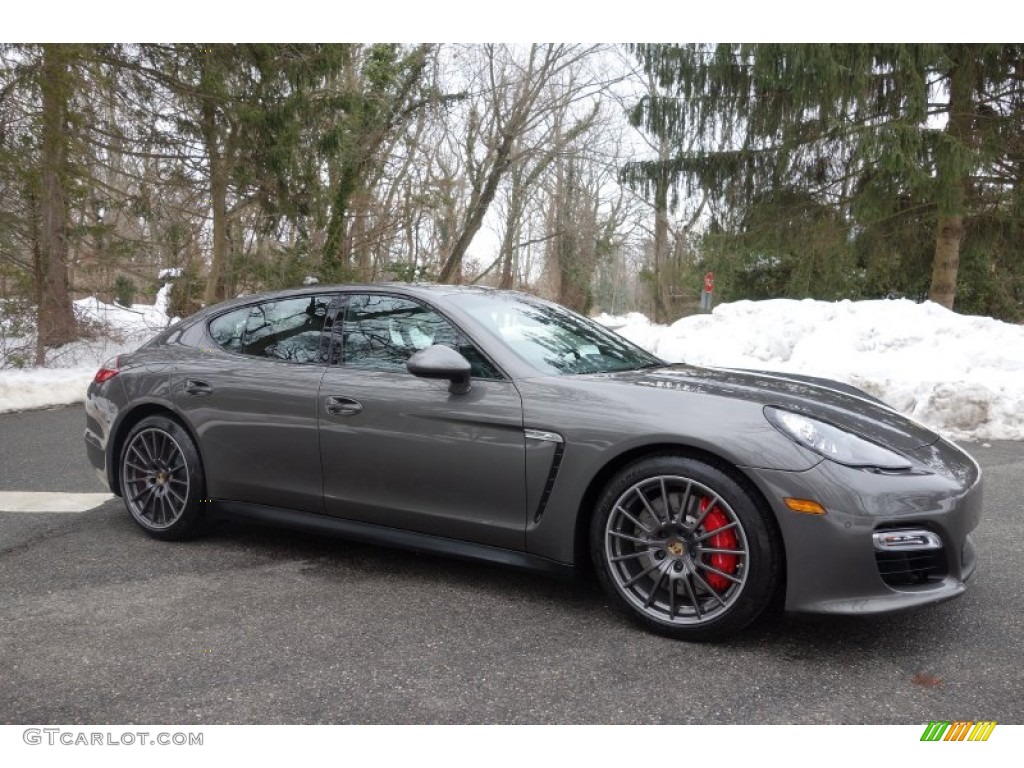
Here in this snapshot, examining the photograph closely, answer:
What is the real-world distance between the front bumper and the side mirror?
4.05 ft

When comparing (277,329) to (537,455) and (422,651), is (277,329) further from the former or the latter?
(422,651)

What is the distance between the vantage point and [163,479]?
14.7ft

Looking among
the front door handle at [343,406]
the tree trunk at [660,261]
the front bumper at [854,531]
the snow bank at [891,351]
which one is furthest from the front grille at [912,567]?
the tree trunk at [660,261]

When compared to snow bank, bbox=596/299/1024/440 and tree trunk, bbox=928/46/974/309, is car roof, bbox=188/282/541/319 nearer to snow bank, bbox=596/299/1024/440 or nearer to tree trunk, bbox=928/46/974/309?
snow bank, bbox=596/299/1024/440

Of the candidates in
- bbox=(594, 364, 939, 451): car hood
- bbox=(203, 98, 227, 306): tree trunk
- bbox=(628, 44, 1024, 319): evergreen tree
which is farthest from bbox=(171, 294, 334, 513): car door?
bbox=(628, 44, 1024, 319): evergreen tree

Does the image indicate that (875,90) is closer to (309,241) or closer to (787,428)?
(309,241)

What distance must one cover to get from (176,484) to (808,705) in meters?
3.29

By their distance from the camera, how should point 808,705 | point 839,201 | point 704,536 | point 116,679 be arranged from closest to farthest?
point 808,705 → point 116,679 → point 704,536 → point 839,201

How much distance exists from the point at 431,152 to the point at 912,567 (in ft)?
66.2

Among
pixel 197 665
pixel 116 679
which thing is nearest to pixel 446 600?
pixel 197 665

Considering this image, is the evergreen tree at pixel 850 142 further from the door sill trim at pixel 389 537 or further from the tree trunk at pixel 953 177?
the door sill trim at pixel 389 537

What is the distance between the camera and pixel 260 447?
4.09 metres

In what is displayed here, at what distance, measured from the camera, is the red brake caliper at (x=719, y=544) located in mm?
3008

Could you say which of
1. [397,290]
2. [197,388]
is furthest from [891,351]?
[197,388]
